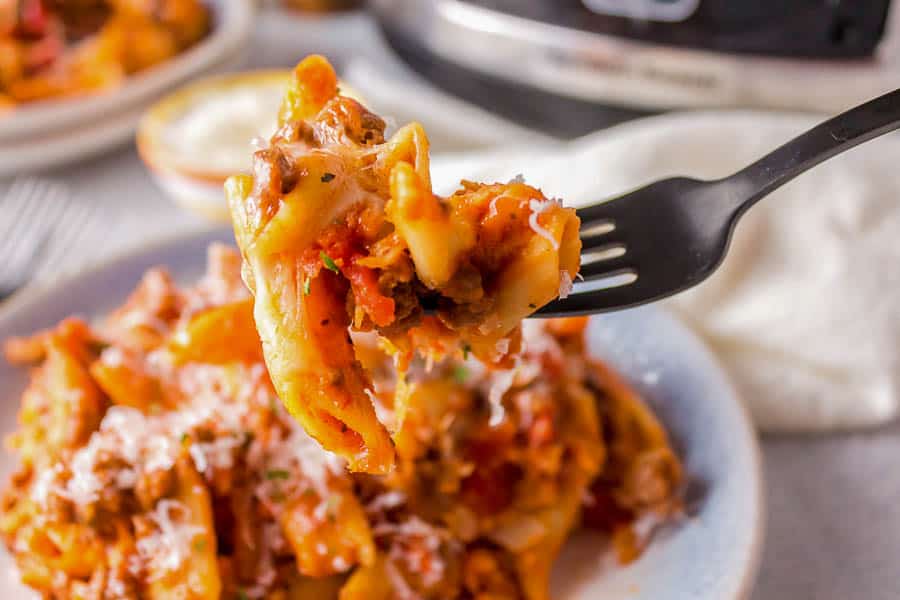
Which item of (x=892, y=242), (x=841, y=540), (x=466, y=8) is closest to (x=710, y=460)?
(x=841, y=540)

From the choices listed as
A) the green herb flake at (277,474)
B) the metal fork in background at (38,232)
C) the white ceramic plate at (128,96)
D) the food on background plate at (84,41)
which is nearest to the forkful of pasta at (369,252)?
the green herb flake at (277,474)

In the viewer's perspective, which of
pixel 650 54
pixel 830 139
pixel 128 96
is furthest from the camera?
pixel 128 96

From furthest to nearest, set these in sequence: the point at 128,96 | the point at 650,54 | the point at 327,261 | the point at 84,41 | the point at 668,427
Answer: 1. the point at 84,41
2. the point at 128,96
3. the point at 650,54
4. the point at 668,427
5. the point at 327,261

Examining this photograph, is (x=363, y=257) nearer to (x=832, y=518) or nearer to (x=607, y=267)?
(x=607, y=267)

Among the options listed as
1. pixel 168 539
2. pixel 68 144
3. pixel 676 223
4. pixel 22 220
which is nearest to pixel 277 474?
pixel 168 539

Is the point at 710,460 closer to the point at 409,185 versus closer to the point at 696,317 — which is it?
the point at 696,317

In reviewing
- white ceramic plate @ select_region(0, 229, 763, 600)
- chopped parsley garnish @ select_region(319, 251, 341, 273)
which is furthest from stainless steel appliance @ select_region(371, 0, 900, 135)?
chopped parsley garnish @ select_region(319, 251, 341, 273)
